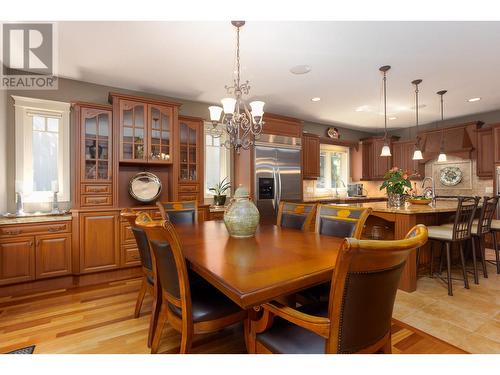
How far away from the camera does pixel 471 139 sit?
4.85 m

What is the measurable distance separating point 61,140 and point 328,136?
505 cm

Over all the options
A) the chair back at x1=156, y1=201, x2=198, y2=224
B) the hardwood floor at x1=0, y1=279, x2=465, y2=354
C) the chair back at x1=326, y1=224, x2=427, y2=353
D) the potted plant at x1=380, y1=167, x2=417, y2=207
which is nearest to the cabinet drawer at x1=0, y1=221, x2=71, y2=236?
the hardwood floor at x1=0, y1=279, x2=465, y2=354

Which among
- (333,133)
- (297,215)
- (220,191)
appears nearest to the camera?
(297,215)

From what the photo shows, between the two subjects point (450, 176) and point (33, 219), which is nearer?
point (33, 219)

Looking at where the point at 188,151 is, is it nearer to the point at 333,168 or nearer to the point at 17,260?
the point at 17,260

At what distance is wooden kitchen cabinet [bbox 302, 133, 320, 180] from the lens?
536 centimetres

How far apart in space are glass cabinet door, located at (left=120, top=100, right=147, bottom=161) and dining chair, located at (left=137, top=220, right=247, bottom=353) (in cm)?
229

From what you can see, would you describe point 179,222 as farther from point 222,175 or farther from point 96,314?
point 222,175

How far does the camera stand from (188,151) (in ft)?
13.0

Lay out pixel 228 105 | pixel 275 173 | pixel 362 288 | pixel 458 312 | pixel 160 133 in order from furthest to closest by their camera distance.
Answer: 1. pixel 275 173
2. pixel 160 133
3. pixel 458 312
4. pixel 228 105
5. pixel 362 288

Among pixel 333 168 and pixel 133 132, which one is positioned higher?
pixel 133 132

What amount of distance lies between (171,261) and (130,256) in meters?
2.28

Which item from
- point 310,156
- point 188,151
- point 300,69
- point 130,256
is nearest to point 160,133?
point 188,151
